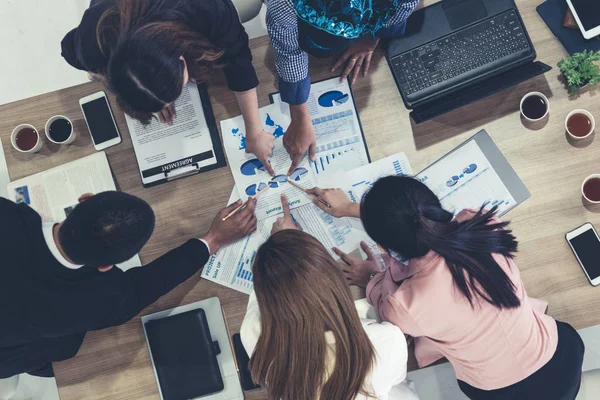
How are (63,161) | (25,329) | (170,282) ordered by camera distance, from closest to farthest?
1. (25,329)
2. (170,282)
3. (63,161)

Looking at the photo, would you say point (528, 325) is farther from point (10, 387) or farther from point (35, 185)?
point (10, 387)

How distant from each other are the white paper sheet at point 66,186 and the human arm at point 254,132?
0.43 meters

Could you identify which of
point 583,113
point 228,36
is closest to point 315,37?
point 228,36

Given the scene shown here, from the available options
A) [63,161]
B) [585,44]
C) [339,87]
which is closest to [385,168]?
[339,87]

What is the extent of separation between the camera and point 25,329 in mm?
1213

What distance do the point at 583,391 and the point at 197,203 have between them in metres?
1.44

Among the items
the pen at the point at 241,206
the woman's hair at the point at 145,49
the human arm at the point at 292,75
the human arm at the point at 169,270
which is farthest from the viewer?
the pen at the point at 241,206

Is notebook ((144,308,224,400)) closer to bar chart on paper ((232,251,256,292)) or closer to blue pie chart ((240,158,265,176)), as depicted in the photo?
bar chart on paper ((232,251,256,292))

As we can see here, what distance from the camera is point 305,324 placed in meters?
1.11

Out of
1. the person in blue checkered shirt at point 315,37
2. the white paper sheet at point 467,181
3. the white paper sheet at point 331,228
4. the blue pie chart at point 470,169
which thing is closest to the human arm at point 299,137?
the person in blue checkered shirt at point 315,37

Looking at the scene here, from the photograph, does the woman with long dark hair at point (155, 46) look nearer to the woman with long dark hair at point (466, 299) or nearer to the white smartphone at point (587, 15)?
the woman with long dark hair at point (466, 299)

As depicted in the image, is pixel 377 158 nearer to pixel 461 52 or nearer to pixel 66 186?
pixel 461 52

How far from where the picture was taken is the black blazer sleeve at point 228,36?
46.3 inches

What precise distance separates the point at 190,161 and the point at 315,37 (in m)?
0.51
